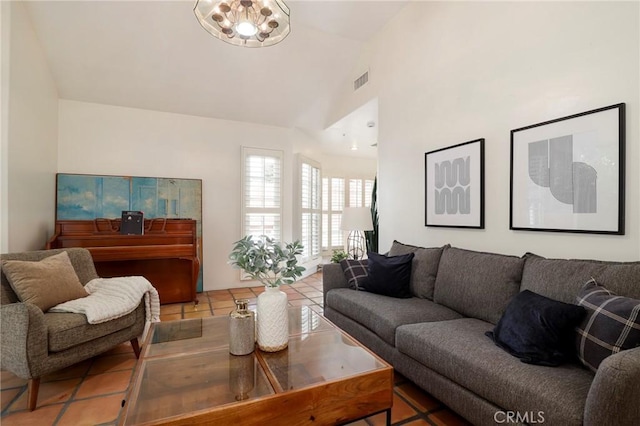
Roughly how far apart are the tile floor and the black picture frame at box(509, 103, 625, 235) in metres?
1.38

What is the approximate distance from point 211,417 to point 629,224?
7.40ft

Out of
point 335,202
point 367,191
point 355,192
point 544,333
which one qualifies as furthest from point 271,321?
point 367,191

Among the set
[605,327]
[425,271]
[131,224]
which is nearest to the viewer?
[605,327]

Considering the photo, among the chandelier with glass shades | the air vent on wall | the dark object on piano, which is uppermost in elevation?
the air vent on wall

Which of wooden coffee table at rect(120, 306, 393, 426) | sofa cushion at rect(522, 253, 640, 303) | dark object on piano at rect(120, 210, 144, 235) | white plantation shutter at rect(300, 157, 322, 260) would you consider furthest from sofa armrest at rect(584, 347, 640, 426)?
white plantation shutter at rect(300, 157, 322, 260)

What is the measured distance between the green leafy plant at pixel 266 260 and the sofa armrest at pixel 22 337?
1248 millimetres

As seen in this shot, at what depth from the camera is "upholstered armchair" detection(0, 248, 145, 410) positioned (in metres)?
1.76

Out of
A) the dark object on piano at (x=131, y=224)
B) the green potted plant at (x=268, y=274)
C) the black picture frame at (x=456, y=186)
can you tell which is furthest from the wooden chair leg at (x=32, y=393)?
the black picture frame at (x=456, y=186)

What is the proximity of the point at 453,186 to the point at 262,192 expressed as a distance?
297 cm

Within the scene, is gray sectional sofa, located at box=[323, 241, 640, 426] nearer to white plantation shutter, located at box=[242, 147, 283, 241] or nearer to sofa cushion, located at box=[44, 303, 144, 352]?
sofa cushion, located at box=[44, 303, 144, 352]

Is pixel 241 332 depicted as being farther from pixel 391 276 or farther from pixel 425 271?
pixel 425 271

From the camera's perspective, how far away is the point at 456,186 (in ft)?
8.99

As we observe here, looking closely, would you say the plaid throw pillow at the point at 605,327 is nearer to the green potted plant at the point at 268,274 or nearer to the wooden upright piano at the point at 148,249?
the green potted plant at the point at 268,274

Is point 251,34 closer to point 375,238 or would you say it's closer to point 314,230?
point 375,238
